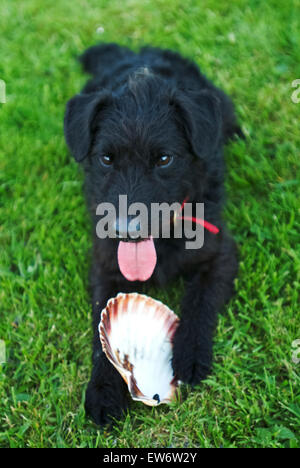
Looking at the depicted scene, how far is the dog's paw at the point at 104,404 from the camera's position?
2.54 m

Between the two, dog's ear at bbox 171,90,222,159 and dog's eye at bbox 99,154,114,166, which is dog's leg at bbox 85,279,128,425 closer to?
dog's eye at bbox 99,154,114,166

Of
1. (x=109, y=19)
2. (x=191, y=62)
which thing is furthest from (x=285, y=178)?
(x=109, y=19)

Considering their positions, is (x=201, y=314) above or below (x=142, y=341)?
above

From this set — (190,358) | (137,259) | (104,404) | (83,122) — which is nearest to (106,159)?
(83,122)

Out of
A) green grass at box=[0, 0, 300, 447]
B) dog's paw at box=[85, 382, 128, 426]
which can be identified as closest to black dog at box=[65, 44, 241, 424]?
dog's paw at box=[85, 382, 128, 426]

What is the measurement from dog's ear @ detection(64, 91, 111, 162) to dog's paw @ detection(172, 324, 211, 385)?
1.25 metres

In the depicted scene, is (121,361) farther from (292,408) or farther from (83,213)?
(83,213)

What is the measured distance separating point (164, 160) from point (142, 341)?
1.07m

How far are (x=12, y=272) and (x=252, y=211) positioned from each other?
187 centimetres

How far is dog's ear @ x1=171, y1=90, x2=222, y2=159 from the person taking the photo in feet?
8.45

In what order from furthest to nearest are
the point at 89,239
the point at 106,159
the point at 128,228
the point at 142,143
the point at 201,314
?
the point at 89,239 < the point at 201,314 < the point at 106,159 < the point at 142,143 < the point at 128,228

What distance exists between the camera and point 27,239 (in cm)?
367

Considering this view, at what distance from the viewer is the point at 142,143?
8.24 feet

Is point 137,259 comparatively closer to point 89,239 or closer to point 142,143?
point 142,143
